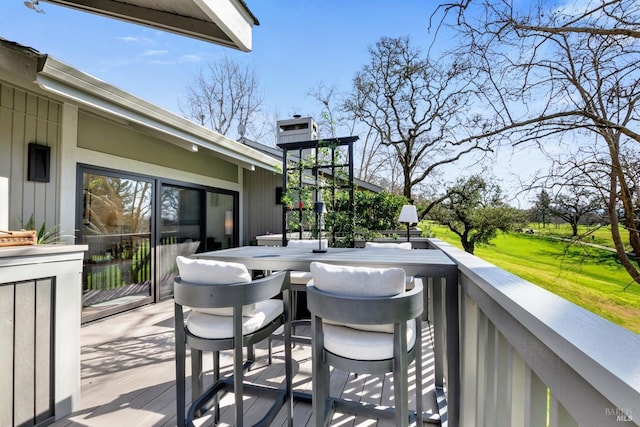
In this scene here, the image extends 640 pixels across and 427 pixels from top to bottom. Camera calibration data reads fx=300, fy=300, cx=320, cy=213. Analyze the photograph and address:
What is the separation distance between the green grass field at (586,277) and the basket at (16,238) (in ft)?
20.6

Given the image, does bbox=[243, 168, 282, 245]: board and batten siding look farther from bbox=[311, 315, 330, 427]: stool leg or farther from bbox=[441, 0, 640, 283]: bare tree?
bbox=[311, 315, 330, 427]: stool leg

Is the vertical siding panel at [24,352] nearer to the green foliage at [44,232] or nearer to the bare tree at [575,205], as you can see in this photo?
the green foliage at [44,232]

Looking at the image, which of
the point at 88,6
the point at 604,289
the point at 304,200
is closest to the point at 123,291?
the point at 304,200

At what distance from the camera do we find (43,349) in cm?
192

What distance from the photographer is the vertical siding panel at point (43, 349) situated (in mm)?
1897

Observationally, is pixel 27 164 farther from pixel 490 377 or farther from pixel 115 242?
pixel 490 377

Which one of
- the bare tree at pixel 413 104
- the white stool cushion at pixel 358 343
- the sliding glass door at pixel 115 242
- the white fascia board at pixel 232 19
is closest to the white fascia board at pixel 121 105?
the sliding glass door at pixel 115 242

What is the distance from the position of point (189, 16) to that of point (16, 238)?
1973 millimetres

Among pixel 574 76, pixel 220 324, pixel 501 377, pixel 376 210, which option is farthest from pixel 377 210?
pixel 501 377

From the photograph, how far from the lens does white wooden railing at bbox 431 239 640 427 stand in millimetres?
493

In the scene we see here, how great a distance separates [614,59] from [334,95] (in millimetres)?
10305

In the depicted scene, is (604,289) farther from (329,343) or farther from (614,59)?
(329,343)

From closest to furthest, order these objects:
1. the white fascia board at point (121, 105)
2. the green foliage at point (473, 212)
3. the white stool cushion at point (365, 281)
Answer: the white stool cushion at point (365, 281), the white fascia board at point (121, 105), the green foliage at point (473, 212)

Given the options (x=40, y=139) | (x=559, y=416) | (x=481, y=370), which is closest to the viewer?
(x=559, y=416)
